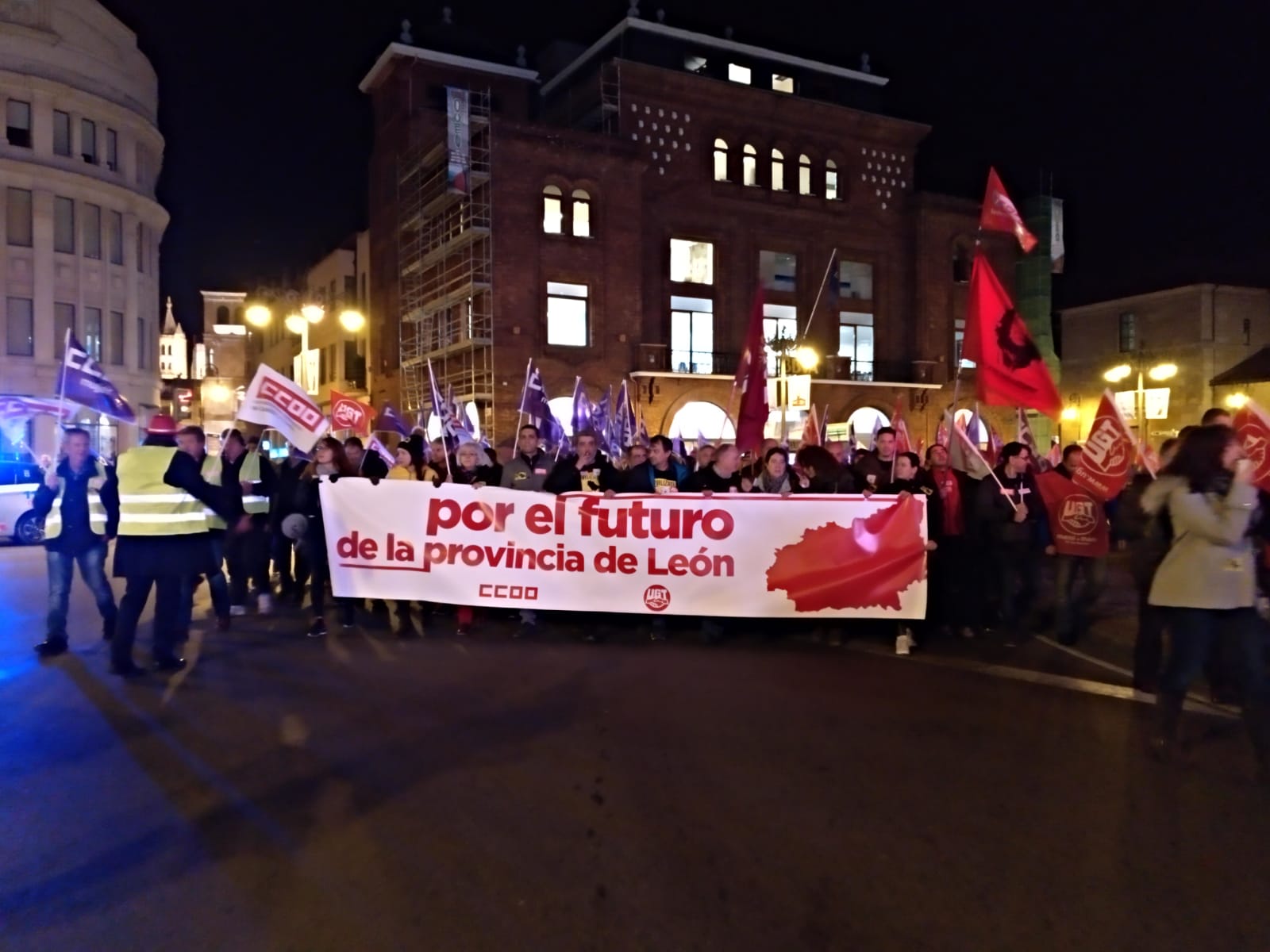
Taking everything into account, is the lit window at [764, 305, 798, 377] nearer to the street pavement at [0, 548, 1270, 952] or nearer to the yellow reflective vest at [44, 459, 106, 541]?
the yellow reflective vest at [44, 459, 106, 541]

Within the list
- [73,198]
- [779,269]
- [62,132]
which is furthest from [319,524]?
[62,132]

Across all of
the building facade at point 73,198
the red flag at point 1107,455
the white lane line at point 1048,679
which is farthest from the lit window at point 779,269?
the white lane line at point 1048,679

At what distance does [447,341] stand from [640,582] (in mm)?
25429

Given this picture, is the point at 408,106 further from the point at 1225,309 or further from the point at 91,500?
the point at 1225,309

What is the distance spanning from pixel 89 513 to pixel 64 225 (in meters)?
36.6

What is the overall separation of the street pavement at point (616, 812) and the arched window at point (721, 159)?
28993 mm

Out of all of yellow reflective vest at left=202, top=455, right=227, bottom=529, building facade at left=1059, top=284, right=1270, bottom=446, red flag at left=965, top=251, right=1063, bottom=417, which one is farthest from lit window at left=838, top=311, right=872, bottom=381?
yellow reflective vest at left=202, top=455, right=227, bottom=529

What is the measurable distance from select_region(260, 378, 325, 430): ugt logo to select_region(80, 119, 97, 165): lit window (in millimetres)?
36002

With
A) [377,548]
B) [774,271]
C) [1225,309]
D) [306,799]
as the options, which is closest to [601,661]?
[377,548]

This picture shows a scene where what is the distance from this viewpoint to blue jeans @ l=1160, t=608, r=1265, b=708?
16.8ft

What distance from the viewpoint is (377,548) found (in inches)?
353

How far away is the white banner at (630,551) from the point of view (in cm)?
820

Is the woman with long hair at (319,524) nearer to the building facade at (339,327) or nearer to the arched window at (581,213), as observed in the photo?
the arched window at (581,213)

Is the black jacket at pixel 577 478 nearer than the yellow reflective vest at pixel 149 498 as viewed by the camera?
No
